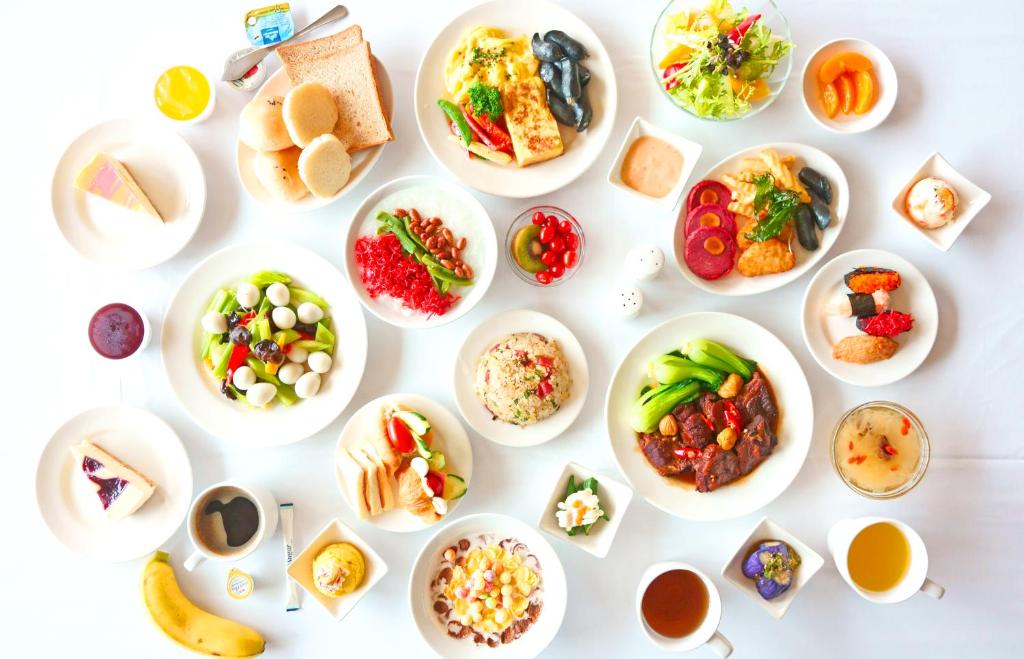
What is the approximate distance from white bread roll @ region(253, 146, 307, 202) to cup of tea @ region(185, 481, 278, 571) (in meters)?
1.26

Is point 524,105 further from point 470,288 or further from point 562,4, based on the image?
point 470,288

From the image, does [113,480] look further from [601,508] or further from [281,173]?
[601,508]

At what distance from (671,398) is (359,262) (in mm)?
1450

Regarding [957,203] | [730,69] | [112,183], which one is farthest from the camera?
[112,183]

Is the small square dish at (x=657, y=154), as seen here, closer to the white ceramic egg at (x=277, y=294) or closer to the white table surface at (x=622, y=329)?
the white table surface at (x=622, y=329)

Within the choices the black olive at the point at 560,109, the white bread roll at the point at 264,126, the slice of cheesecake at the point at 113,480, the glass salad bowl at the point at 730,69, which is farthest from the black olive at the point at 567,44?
the slice of cheesecake at the point at 113,480

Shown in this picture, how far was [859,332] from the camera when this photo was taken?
278 cm

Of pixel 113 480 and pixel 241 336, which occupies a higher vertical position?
pixel 241 336

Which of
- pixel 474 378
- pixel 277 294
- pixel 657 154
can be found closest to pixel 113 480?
pixel 277 294

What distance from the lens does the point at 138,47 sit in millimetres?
2996

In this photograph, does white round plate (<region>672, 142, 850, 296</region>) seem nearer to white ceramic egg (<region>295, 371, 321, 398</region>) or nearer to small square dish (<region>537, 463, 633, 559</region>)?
small square dish (<region>537, 463, 633, 559</region>)

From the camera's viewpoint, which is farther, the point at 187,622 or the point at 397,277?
the point at 187,622

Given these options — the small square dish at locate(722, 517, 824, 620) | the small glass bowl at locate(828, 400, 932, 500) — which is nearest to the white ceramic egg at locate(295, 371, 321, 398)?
the small square dish at locate(722, 517, 824, 620)

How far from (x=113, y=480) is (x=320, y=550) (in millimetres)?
998
